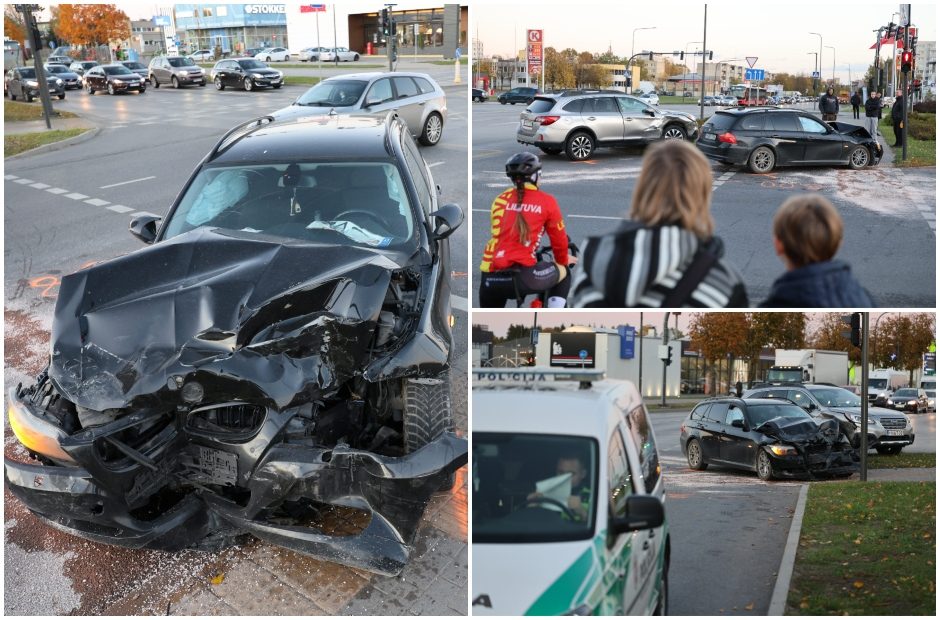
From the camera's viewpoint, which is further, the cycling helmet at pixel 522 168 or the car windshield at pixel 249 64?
the car windshield at pixel 249 64

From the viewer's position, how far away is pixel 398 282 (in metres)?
4.64

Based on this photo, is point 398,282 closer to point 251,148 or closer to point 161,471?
point 161,471

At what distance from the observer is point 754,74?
4.48 metres

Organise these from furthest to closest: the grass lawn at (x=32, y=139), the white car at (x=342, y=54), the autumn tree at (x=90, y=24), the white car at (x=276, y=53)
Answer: the white car at (x=342, y=54) < the autumn tree at (x=90, y=24) < the grass lawn at (x=32, y=139) < the white car at (x=276, y=53)

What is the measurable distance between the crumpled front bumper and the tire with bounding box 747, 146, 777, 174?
2.40 m

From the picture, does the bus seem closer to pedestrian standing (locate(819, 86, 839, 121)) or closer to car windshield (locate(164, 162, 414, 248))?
pedestrian standing (locate(819, 86, 839, 121))

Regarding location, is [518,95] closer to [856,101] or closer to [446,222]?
[446,222]

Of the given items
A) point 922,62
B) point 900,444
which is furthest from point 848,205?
point 900,444

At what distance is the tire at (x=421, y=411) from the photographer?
13.9 feet

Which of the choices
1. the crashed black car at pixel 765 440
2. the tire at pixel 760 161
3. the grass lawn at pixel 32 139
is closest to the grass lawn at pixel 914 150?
the tire at pixel 760 161

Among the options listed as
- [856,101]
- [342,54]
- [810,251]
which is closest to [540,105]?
[856,101]

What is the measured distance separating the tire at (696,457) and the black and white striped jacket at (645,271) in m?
A: 3.25

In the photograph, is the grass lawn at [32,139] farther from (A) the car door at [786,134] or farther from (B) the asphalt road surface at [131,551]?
(A) the car door at [786,134]

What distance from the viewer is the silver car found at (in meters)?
15.1
